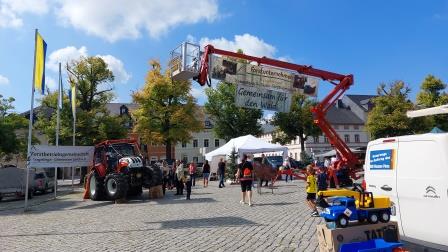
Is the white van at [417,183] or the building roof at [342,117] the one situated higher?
the building roof at [342,117]

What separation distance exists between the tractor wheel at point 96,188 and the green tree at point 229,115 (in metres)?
33.5

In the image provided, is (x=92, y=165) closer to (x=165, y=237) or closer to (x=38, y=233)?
(x=38, y=233)

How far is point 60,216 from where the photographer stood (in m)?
13.5

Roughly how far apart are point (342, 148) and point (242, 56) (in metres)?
6.03

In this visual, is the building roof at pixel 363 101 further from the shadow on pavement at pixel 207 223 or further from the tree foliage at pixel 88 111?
the shadow on pavement at pixel 207 223

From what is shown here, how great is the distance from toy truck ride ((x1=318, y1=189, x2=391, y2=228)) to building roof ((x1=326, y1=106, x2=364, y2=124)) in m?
76.3

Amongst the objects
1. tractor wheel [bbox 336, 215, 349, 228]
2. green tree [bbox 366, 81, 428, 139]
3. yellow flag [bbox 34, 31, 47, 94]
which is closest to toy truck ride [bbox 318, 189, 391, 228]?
tractor wheel [bbox 336, 215, 349, 228]

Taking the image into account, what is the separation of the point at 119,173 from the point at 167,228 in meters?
8.26

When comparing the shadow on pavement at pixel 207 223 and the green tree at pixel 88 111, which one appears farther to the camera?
the green tree at pixel 88 111

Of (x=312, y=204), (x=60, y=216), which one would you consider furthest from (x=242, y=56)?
(x=60, y=216)

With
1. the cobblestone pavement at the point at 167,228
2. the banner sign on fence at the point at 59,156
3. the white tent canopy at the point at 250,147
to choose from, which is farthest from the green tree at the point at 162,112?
the cobblestone pavement at the point at 167,228

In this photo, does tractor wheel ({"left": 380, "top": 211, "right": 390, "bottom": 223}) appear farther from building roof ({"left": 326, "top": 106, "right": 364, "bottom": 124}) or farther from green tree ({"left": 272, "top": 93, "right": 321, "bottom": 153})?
building roof ({"left": 326, "top": 106, "right": 364, "bottom": 124})

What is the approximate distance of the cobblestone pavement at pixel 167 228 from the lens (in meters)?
8.32

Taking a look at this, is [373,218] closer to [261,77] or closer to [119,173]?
[261,77]
